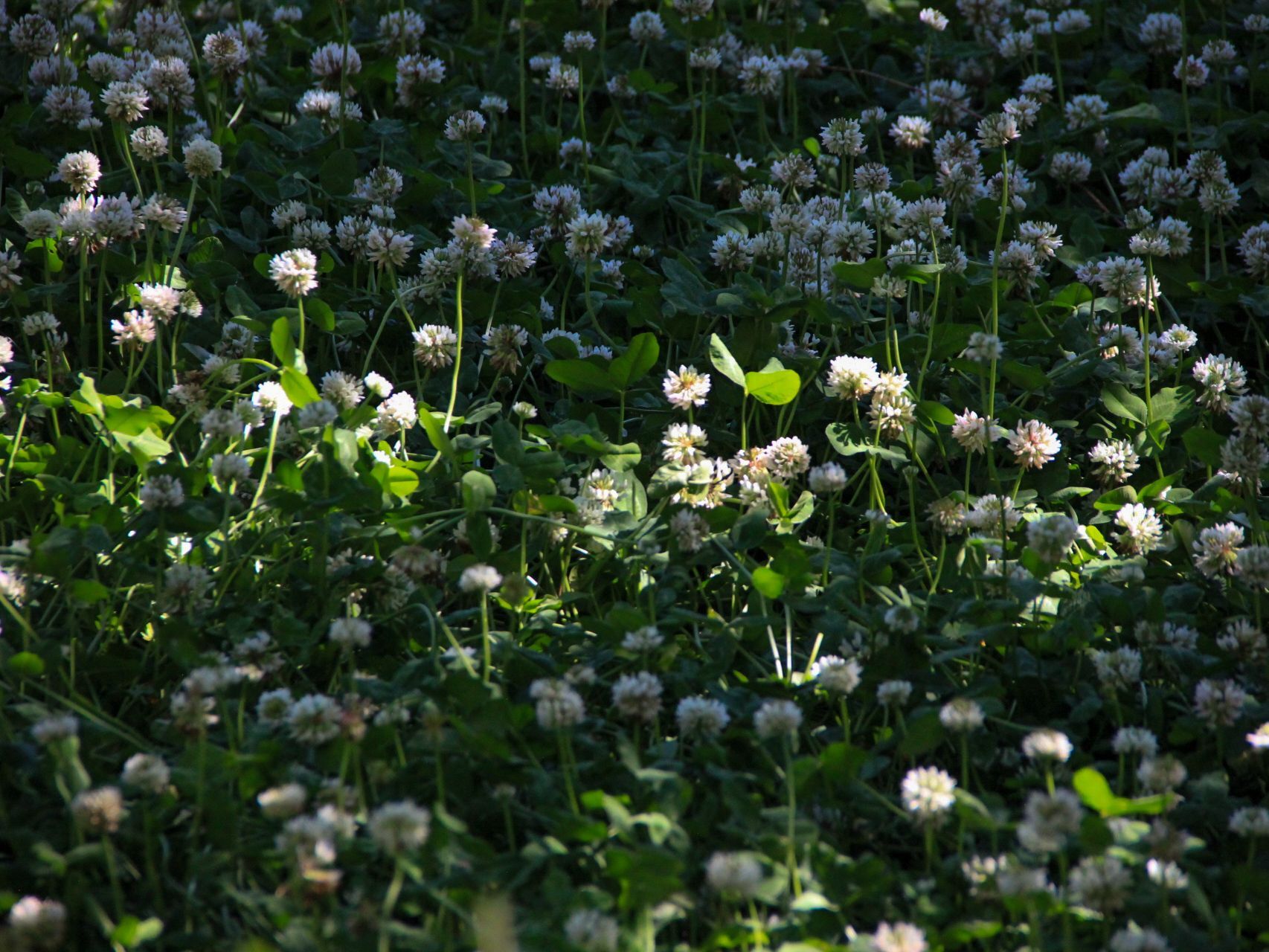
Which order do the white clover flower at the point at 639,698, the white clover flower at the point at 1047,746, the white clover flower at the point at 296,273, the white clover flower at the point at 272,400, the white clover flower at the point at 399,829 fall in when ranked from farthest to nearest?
the white clover flower at the point at 296,273
the white clover flower at the point at 272,400
the white clover flower at the point at 639,698
the white clover flower at the point at 1047,746
the white clover flower at the point at 399,829

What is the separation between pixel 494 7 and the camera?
397 centimetres

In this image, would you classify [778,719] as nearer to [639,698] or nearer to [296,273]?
[639,698]

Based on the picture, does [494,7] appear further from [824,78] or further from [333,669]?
[333,669]

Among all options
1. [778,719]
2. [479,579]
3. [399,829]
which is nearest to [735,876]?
[778,719]

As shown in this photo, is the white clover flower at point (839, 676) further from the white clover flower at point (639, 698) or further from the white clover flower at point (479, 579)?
the white clover flower at point (479, 579)

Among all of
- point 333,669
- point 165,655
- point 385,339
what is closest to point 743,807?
point 333,669

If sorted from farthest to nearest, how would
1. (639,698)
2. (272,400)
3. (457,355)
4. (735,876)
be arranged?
1. (457,355)
2. (272,400)
3. (639,698)
4. (735,876)

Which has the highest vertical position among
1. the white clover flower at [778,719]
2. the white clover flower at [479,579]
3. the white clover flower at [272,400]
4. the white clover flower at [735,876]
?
the white clover flower at [272,400]

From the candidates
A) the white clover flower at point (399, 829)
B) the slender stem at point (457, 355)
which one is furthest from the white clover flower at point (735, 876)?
the slender stem at point (457, 355)

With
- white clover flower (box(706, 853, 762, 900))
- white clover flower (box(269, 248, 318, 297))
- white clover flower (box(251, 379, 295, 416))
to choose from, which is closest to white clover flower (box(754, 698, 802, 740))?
white clover flower (box(706, 853, 762, 900))

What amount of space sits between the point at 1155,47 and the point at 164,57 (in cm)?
252

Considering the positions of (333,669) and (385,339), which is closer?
(333,669)

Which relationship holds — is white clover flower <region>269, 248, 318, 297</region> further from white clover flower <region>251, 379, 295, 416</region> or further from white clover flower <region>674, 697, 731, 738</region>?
white clover flower <region>674, 697, 731, 738</region>

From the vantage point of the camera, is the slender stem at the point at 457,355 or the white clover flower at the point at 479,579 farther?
the slender stem at the point at 457,355
